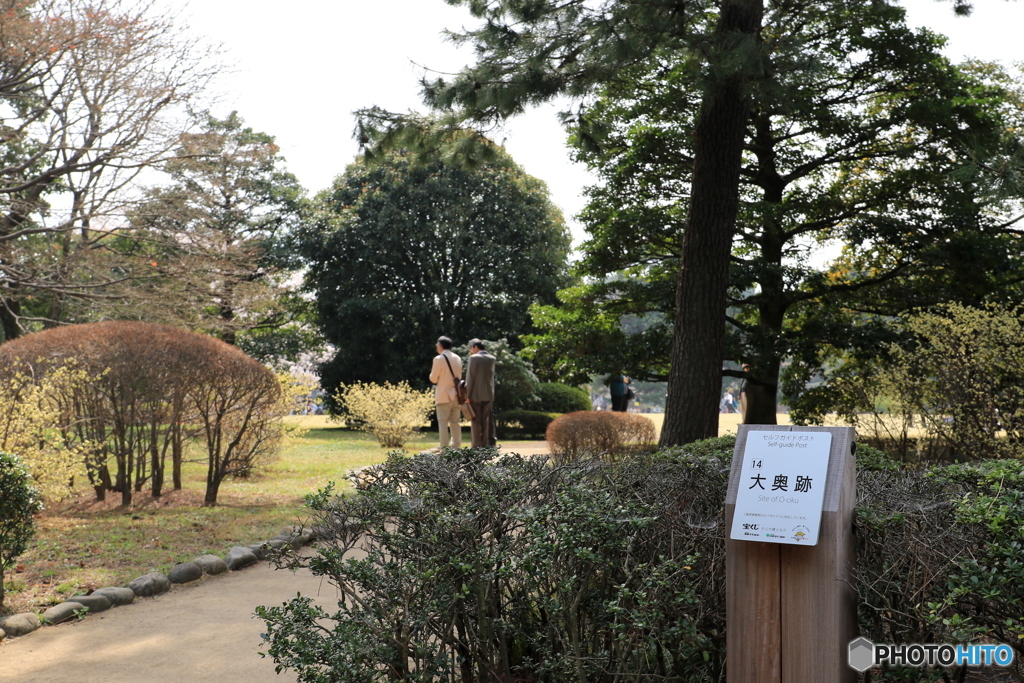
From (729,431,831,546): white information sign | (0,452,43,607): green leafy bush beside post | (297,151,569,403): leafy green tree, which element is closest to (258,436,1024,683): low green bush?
(729,431,831,546): white information sign

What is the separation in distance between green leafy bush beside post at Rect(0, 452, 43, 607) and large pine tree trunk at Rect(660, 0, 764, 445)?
17.2 ft

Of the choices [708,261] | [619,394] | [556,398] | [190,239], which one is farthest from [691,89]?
[556,398]

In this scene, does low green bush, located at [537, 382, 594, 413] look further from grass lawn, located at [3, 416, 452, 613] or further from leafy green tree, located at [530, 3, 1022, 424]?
grass lawn, located at [3, 416, 452, 613]

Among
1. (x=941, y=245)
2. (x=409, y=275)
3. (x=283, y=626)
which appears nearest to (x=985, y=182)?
(x=283, y=626)

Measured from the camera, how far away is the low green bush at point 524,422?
20391 mm

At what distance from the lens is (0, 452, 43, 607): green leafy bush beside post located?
16.1 ft

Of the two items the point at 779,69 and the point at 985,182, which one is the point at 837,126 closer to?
the point at 779,69

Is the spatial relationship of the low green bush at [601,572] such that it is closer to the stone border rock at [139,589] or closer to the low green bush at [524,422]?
the stone border rock at [139,589]

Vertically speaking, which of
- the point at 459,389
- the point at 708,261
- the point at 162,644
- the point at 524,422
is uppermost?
the point at 708,261

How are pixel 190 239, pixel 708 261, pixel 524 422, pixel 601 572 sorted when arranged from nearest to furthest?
pixel 601 572
pixel 708 261
pixel 190 239
pixel 524 422

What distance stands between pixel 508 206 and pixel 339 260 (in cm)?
572

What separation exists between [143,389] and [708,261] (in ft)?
19.5

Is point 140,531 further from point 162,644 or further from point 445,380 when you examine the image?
point 445,380

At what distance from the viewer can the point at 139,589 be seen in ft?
18.4
